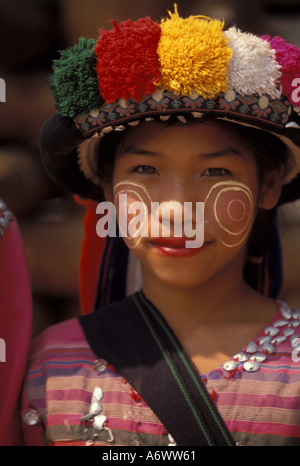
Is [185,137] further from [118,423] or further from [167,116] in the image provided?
[118,423]

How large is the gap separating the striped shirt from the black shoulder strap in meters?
0.03

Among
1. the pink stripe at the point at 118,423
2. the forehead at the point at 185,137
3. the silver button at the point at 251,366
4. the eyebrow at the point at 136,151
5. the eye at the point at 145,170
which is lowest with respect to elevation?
the pink stripe at the point at 118,423

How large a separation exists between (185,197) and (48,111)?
1384 mm

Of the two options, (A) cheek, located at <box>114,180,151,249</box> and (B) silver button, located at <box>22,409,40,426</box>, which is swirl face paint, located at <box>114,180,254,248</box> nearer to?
(A) cheek, located at <box>114,180,151,249</box>

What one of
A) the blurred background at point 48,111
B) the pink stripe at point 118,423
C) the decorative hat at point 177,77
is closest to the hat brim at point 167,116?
the decorative hat at point 177,77

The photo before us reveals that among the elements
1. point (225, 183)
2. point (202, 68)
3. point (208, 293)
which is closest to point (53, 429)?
point (208, 293)

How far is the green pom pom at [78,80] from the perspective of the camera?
4.83 ft

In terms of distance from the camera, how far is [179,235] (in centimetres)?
152

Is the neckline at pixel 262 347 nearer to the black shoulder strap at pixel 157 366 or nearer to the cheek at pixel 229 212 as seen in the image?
the black shoulder strap at pixel 157 366

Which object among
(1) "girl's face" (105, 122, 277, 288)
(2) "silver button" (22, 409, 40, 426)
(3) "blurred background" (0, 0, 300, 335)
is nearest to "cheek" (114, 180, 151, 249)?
(1) "girl's face" (105, 122, 277, 288)

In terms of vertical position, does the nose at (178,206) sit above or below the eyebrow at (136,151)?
below
